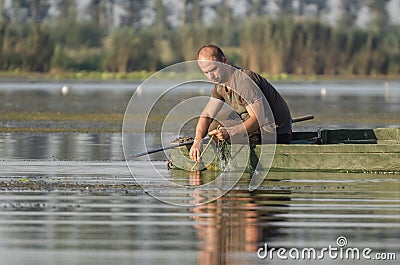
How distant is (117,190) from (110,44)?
63.0 m

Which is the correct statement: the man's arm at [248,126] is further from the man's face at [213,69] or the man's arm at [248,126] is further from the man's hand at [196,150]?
the man's face at [213,69]

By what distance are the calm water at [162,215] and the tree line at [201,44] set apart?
5204cm

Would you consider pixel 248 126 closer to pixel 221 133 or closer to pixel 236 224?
pixel 221 133

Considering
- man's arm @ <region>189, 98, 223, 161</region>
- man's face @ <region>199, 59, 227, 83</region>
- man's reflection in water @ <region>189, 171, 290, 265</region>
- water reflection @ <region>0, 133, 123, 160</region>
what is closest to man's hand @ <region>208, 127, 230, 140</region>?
man's arm @ <region>189, 98, 223, 161</region>

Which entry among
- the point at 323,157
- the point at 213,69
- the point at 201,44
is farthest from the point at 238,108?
the point at 201,44

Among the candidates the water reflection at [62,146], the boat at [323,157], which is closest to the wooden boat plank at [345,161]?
the boat at [323,157]

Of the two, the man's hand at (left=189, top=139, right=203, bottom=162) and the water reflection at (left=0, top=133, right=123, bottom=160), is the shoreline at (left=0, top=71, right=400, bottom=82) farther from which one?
the man's hand at (left=189, top=139, right=203, bottom=162)

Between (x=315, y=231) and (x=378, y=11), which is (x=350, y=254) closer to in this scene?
(x=315, y=231)

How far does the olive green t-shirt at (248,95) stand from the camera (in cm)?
1915

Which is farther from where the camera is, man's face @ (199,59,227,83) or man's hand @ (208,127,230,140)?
man's hand @ (208,127,230,140)

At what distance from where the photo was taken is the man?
19.0 m

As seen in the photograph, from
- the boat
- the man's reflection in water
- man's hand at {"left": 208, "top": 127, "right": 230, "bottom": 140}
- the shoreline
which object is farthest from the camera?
the shoreline

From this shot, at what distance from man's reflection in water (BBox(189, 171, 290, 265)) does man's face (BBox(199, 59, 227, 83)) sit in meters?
1.49

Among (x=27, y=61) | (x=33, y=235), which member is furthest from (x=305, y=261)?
(x=27, y=61)
